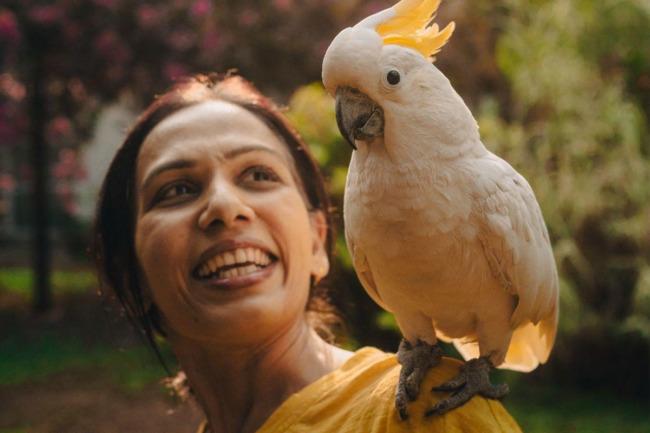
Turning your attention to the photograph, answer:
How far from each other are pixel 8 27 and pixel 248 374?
14.5ft

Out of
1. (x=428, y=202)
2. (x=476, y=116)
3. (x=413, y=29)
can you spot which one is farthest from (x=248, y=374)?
(x=476, y=116)

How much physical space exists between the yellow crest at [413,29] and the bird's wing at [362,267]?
324 millimetres

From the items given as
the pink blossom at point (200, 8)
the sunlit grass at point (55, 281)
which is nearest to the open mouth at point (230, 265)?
the pink blossom at point (200, 8)

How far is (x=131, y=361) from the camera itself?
15.7ft

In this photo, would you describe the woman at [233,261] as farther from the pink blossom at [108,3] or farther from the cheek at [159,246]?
the pink blossom at [108,3]

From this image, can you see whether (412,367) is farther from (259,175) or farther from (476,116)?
(476,116)

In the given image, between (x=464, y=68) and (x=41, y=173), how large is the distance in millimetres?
3792

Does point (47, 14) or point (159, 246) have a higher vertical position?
point (47, 14)

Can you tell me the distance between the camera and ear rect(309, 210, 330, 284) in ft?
4.91

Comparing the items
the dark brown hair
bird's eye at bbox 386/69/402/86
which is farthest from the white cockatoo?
the dark brown hair

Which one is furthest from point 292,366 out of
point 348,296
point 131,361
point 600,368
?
point 131,361

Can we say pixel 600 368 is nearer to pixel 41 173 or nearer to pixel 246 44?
pixel 246 44

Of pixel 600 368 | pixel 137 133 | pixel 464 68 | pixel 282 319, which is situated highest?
pixel 464 68

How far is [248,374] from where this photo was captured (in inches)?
54.1
